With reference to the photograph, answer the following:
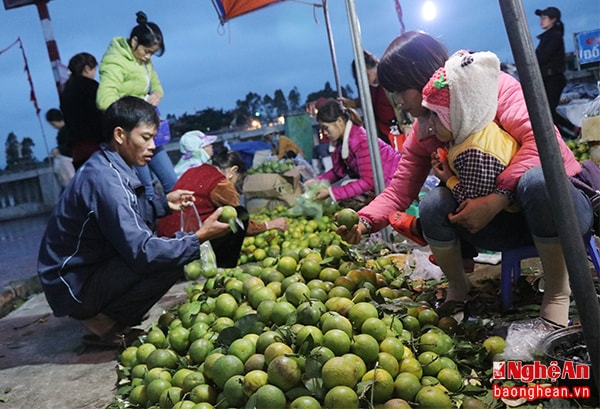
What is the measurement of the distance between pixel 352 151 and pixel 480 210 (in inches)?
109

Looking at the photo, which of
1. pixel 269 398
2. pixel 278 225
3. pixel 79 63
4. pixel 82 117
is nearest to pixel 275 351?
pixel 269 398

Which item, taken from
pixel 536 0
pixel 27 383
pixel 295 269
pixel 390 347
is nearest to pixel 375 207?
pixel 295 269

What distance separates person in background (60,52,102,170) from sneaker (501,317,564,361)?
3.73 metres

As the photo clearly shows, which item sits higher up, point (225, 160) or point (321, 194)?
point (225, 160)

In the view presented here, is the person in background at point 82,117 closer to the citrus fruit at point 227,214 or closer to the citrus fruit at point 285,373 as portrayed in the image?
the citrus fruit at point 227,214

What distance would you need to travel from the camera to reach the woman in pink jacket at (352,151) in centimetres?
477

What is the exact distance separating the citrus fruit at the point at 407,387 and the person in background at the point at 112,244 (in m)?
1.50

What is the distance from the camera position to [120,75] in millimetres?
4734

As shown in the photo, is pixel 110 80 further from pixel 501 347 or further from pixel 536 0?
pixel 536 0

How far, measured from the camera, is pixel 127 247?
277 cm

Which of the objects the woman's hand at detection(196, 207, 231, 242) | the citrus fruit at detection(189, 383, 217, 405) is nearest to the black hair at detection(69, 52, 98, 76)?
the woman's hand at detection(196, 207, 231, 242)

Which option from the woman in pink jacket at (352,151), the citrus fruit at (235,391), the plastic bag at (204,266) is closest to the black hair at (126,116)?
the plastic bag at (204,266)

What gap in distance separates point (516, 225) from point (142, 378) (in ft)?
5.97

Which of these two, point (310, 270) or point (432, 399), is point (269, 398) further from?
point (310, 270)
